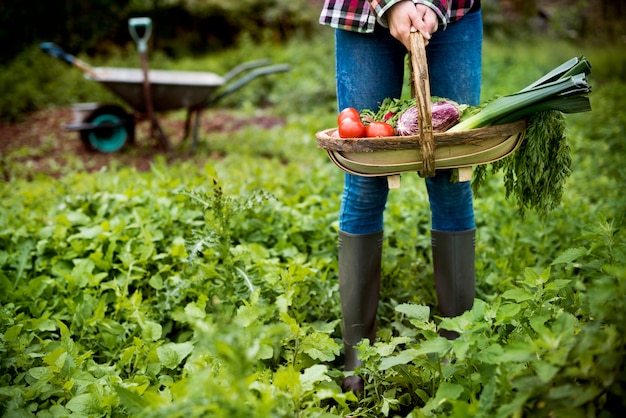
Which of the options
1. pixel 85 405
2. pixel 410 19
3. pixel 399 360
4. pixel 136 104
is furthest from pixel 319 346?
pixel 136 104

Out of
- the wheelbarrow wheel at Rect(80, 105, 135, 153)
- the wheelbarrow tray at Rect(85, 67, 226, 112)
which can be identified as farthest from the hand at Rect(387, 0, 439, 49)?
the wheelbarrow wheel at Rect(80, 105, 135, 153)

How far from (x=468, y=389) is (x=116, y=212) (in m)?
2.07

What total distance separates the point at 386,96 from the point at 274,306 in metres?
0.80

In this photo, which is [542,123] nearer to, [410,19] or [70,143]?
[410,19]

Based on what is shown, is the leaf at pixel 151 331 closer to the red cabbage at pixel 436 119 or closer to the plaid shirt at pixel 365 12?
the red cabbage at pixel 436 119

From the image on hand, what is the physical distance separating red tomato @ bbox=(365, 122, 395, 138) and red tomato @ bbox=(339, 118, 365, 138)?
20 millimetres

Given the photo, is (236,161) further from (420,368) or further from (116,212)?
(420,368)

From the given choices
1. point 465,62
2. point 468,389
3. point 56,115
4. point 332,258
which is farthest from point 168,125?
point 468,389

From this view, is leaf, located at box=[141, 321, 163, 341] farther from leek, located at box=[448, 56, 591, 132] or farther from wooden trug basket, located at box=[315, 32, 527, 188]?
leek, located at box=[448, 56, 591, 132]

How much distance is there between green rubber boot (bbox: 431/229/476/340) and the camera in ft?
6.54

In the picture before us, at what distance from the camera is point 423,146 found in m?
1.53

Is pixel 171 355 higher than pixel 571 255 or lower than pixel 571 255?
lower

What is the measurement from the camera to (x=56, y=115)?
7820mm

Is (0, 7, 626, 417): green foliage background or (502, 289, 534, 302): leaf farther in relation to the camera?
(502, 289, 534, 302): leaf
